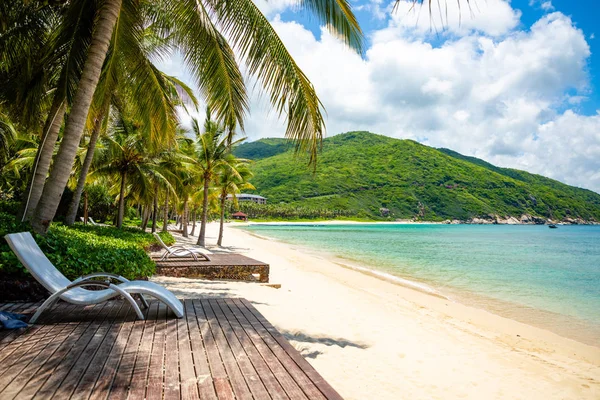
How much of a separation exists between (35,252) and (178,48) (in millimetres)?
4706

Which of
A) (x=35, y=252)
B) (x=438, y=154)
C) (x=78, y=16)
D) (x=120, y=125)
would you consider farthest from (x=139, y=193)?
(x=438, y=154)

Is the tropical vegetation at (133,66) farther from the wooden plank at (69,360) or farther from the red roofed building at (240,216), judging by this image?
the red roofed building at (240,216)

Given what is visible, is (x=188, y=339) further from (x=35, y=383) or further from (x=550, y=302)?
(x=550, y=302)

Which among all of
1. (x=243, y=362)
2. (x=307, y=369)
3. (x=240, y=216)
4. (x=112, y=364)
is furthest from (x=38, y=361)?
(x=240, y=216)

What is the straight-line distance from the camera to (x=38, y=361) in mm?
2355

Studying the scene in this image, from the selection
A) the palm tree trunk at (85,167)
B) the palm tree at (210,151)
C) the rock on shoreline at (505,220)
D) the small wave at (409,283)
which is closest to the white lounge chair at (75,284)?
the palm tree trunk at (85,167)

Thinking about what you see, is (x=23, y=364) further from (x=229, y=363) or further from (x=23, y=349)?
(x=229, y=363)

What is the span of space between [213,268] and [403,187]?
9753 cm

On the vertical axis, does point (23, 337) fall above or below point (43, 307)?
below

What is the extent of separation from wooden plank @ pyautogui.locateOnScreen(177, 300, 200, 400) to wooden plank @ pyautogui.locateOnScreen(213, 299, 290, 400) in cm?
36

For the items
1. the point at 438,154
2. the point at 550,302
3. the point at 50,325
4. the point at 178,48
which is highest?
the point at 438,154

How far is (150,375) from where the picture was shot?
222 centimetres

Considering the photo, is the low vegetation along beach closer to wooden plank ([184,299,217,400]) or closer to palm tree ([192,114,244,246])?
wooden plank ([184,299,217,400])

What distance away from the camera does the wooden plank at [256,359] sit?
2.08 metres
